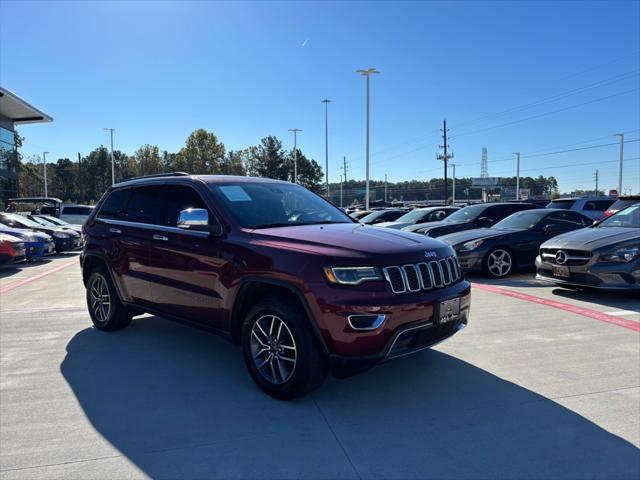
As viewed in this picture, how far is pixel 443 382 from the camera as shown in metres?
4.02

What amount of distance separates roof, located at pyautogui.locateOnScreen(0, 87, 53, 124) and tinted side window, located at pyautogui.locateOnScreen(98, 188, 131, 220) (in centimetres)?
3104

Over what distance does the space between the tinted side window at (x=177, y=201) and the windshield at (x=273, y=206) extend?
225 mm

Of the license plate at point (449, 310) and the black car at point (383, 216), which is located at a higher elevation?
the black car at point (383, 216)

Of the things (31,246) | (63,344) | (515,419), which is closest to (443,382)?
(515,419)

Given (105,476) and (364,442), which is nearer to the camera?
(105,476)

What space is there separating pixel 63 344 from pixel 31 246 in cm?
972

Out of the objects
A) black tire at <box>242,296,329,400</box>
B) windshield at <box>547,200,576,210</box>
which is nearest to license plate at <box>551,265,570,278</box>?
black tire at <box>242,296,329,400</box>

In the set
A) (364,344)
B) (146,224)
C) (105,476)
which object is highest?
(146,224)

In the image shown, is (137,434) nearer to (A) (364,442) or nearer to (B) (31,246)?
(A) (364,442)

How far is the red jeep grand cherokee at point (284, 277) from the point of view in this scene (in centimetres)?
329

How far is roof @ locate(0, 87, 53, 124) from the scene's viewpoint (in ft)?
105

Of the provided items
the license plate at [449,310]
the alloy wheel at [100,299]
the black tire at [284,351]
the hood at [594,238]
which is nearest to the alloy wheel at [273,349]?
the black tire at [284,351]

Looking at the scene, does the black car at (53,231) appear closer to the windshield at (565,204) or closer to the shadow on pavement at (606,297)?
the shadow on pavement at (606,297)

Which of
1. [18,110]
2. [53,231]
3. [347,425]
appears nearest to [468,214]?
[347,425]
